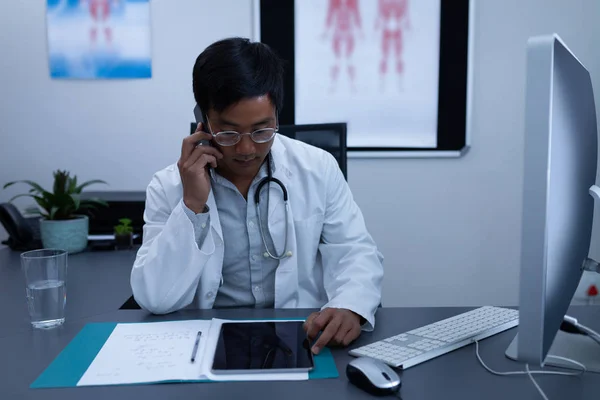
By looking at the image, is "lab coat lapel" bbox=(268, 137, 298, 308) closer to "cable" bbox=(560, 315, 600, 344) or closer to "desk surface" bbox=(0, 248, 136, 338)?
"desk surface" bbox=(0, 248, 136, 338)

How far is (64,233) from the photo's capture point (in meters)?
1.86

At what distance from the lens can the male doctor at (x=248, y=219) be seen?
1.22 metres

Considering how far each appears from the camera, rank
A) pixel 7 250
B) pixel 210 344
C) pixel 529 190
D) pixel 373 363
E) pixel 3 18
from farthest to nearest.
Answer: pixel 3 18
pixel 7 250
pixel 210 344
pixel 373 363
pixel 529 190

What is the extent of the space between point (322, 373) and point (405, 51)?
1.93 metres

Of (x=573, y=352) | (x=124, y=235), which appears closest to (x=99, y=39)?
(x=124, y=235)

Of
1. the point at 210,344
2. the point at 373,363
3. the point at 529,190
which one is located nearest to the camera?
the point at 529,190

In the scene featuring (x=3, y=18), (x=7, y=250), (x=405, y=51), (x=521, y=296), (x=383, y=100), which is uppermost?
(x=3, y=18)

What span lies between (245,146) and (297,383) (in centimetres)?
58

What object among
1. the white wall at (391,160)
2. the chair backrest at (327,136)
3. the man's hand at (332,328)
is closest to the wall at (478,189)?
the white wall at (391,160)

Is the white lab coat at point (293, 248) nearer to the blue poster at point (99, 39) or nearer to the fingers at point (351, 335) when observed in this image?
the fingers at point (351, 335)

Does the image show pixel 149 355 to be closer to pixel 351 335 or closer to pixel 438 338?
pixel 351 335

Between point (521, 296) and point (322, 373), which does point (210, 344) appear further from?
point (521, 296)

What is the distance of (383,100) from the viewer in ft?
8.20

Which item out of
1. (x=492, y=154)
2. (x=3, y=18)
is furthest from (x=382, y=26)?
(x=3, y=18)
